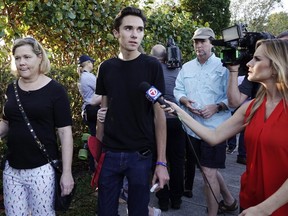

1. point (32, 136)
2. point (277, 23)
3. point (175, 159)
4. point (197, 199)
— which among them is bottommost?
point (197, 199)

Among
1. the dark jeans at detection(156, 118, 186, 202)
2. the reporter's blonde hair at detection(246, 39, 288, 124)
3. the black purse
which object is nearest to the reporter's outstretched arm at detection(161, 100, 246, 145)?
the reporter's blonde hair at detection(246, 39, 288, 124)

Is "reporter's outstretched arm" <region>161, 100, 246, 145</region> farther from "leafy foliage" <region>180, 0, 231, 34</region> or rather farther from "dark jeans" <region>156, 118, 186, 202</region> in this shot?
"leafy foliage" <region>180, 0, 231, 34</region>

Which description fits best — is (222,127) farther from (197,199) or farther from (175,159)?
(197,199)

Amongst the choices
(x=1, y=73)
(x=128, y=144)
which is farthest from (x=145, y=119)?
(x=1, y=73)

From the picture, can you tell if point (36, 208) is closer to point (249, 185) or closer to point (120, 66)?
point (120, 66)

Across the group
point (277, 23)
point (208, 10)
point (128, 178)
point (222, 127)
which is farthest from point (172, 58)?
point (277, 23)

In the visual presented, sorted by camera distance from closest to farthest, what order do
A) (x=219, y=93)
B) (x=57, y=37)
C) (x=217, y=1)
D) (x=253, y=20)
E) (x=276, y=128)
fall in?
(x=276, y=128)
(x=219, y=93)
(x=57, y=37)
(x=217, y=1)
(x=253, y=20)

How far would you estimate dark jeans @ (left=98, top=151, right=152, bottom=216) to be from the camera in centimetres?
246

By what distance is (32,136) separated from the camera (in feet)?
7.79

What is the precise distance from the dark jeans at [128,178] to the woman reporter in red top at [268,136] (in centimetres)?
55

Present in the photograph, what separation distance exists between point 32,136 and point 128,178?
2.50 ft

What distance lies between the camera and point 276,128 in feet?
6.26

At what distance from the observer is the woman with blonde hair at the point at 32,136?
238 centimetres

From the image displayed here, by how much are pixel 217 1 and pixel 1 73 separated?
1590 cm
